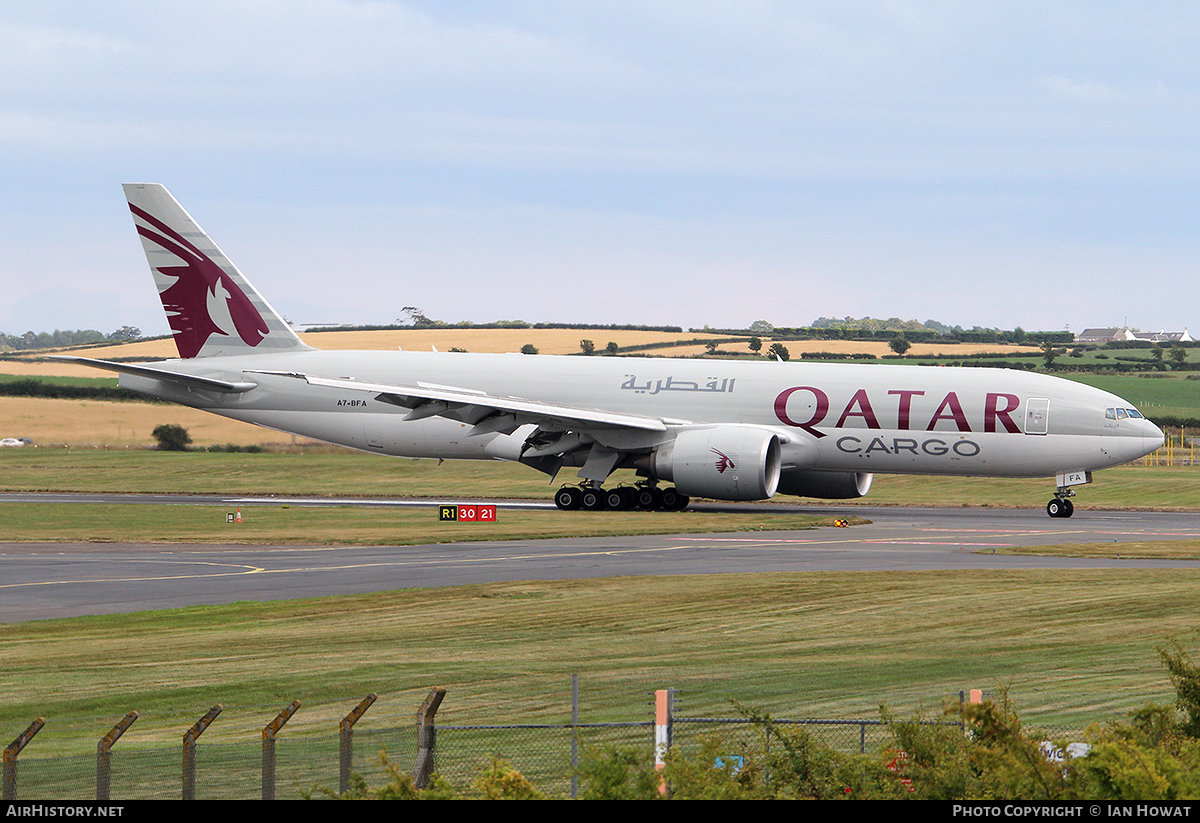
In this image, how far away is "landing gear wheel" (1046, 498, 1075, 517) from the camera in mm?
45625

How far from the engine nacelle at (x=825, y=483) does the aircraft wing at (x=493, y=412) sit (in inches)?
185

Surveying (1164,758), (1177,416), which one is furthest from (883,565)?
(1177,416)

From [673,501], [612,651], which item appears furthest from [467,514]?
[612,651]

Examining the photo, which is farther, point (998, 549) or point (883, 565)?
point (998, 549)

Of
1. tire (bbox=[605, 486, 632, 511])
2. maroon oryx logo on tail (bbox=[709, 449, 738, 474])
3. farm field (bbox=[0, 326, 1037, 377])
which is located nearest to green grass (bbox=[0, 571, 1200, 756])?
maroon oryx logo on tail (bbox=[709, 449, 738, 474])

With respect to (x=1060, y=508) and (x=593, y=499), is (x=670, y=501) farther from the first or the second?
(x=1060, y=508)

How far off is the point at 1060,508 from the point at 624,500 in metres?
14.6

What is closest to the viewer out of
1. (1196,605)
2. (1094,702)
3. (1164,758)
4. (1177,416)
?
(1164,758)

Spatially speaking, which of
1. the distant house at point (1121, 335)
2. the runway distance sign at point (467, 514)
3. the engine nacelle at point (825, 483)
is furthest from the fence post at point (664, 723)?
the distant house at point (1121, 335)

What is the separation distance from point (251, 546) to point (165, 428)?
33622 millimetres

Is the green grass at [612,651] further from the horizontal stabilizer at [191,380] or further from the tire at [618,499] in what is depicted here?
the horizontal stabilizer at [191,380]

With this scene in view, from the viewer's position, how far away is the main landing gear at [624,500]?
47.4m

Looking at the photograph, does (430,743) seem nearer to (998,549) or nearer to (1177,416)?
(998,549)

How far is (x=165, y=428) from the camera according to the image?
225 ft
